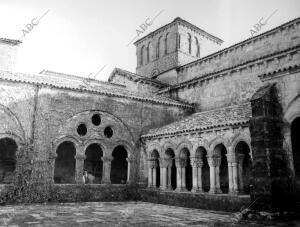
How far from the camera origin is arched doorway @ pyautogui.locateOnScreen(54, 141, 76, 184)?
17.5 metres

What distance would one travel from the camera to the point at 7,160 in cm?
1648

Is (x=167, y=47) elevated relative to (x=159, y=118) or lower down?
elevated

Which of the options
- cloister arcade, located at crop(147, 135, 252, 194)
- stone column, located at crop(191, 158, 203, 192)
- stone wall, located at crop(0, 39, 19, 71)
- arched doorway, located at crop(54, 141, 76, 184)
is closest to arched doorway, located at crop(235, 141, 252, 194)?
cloister arcade, located at crop(147, 135, 252, 194)

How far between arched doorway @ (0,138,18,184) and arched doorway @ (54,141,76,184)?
2.34 meters

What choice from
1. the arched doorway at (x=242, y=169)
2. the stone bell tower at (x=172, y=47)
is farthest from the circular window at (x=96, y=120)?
the stone bell tower at (x=172, y=47)

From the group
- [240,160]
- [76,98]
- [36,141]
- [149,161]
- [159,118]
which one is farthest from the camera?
[159,118]

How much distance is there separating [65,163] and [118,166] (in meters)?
3.31

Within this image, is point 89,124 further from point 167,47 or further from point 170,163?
point 167,47

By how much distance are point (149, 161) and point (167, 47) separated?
11.9 meters

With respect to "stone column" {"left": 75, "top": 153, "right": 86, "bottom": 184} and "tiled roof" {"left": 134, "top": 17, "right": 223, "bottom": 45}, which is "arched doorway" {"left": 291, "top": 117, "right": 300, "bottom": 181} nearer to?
"stone column" {"left": 75, "top": 153, "right": 86, "bottom": 184}

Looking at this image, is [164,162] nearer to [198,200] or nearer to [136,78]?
[198,200]

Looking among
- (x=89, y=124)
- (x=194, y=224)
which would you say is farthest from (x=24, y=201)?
(x=194, y=224)

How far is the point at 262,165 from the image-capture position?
10148 millimetres

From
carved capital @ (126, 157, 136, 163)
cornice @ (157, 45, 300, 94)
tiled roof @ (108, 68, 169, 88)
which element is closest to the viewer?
cornice @ (157, 45, 300, 94)
